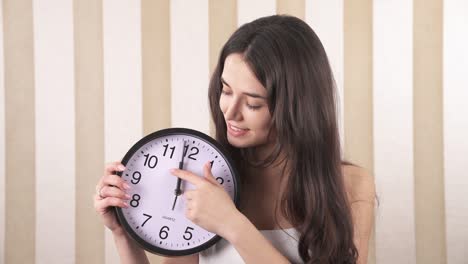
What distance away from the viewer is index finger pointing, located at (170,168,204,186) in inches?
47.2

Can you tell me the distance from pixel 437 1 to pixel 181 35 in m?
0.89

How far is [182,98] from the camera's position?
2078mm

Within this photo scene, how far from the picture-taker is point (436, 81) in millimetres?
2055

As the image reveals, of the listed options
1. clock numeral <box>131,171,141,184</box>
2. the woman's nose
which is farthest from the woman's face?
clock numeral <box>131,171,141,184</box>

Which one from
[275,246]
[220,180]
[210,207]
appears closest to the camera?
[210,207]

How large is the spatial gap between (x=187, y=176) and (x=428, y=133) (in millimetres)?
1153

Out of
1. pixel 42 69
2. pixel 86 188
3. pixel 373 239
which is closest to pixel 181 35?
pixel 42 69

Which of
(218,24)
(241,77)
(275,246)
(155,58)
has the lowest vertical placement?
(275,246)

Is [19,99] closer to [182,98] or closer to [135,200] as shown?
[182,98]

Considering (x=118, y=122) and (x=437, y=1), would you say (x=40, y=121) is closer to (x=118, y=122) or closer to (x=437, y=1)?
(x=118, y=122)

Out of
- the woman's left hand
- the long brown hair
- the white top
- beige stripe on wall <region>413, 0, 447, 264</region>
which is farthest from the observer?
beige stripe on wall <region>413, 0, 447, 264</region>

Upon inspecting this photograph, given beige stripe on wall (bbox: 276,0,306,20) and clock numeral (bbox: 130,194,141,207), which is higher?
beige stripe on wall (bbox: 276,0,306,20)

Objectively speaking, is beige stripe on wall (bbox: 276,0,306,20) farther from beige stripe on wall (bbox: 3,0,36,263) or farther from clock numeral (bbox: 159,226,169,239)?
clock numeral (bbox: 159,226,169,239)

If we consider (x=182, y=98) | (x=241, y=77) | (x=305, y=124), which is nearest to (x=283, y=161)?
(x=305, y=124)
